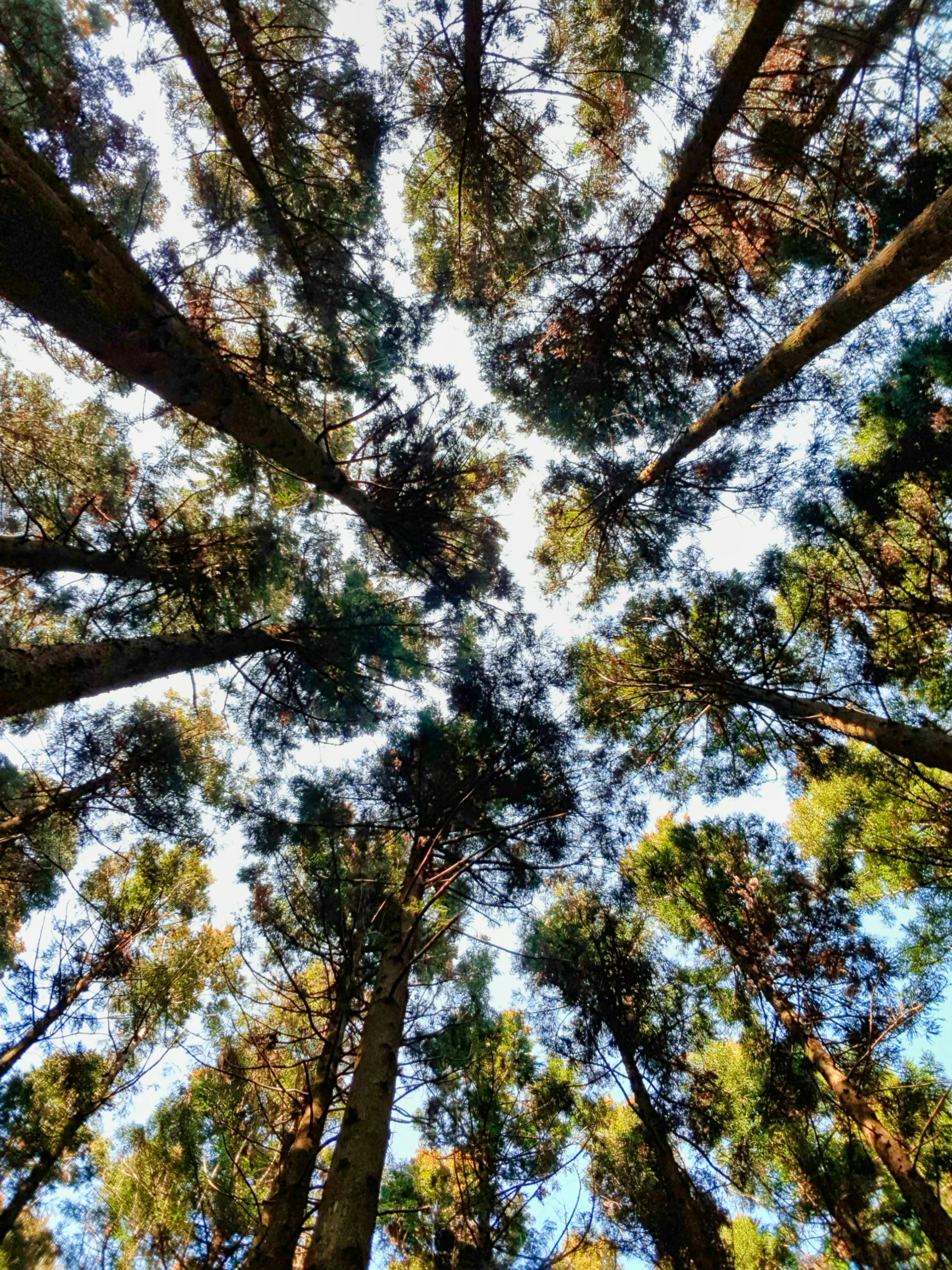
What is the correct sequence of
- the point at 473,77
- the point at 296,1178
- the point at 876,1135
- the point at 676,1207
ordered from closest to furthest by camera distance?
the point at 296,1178, the point at 876,1135, the point at 473,77, the point at 676,1207

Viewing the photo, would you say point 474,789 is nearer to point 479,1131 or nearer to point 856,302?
point 856,302

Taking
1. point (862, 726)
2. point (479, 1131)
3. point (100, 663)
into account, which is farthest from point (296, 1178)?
point (862, 726)

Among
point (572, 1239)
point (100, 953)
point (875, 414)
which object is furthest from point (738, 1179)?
point (875, 414)

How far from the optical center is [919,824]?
8.13 meters

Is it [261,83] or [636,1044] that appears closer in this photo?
[261,83]

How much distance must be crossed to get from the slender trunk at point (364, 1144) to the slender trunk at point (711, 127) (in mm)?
6146

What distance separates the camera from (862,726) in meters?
5.08

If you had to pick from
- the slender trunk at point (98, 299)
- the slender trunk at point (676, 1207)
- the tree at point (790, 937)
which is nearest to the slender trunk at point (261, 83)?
the slender trunk at point (98, 299)

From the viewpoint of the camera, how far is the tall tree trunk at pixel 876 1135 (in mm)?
5016

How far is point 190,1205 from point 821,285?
14047 mm

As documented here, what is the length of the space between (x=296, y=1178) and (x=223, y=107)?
8536mm

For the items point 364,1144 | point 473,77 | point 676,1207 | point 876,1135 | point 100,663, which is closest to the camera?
point 364,1144

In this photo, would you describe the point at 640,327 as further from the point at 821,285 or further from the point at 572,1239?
the point at 572,1239

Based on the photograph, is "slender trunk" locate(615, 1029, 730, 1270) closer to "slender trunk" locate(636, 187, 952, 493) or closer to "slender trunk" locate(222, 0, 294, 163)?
"slender trunk" locate(636, 187, 952, 493)
